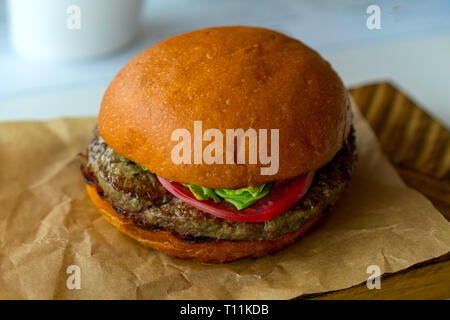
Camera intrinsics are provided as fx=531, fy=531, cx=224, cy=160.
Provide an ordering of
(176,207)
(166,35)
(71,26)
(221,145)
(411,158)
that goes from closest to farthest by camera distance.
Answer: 1. (221,145)
2. (176,207)
3. (411,158)
4. (71,26)
5. (166,35)

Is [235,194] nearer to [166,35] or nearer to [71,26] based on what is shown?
[71,26]

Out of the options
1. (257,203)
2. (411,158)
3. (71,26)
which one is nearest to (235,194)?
(257,203)

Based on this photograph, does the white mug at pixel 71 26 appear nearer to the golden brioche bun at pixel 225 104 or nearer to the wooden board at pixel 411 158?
the golden brioche bun at pixel 225 104

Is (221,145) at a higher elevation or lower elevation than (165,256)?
higher

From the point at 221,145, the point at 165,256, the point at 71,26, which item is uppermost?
the point at 221,145

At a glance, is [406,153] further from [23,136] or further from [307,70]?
[23,136]

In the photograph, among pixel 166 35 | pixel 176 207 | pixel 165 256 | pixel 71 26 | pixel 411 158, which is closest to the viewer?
pixel 176 207

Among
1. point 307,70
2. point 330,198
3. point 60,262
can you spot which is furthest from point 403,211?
point 60,262
